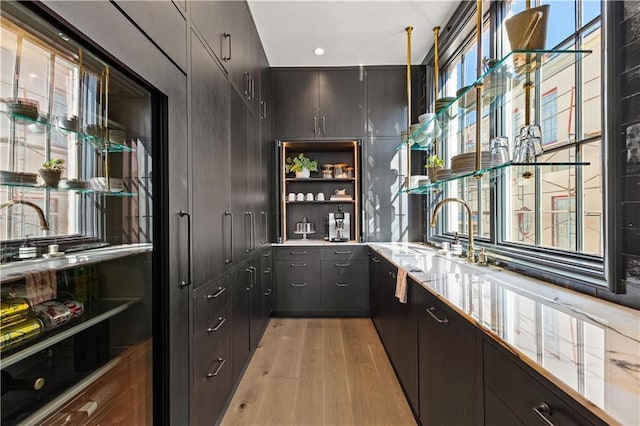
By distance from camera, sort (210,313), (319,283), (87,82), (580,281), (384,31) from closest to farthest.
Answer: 1. (87,82)
2. (580,281)
3. (210,313)
4. (384,31)
5. (319,283)

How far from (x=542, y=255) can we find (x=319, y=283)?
8.40ft

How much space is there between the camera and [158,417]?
1.34 meters

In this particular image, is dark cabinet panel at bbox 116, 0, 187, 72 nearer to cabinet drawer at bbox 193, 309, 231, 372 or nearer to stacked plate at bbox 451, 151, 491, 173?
cabinet drawer at bbox 193, 309, 231, 372

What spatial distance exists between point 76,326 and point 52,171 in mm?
430

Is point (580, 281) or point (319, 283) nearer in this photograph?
point (580, 281)

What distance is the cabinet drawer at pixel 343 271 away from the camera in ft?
13.1

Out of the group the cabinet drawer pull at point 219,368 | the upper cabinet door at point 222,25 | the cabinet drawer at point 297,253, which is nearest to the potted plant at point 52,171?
the upper cabinet door at point 222,25

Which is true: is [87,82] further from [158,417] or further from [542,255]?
[542,255]

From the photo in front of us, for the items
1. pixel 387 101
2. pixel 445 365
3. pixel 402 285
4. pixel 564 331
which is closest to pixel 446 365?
pixel 445 365

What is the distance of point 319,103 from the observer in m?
4.20

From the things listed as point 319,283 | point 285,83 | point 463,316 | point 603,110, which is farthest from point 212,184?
point 285,83

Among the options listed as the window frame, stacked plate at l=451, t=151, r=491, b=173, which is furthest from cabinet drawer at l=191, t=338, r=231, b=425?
stacked plate at l=451, t=151, r=491, b=173

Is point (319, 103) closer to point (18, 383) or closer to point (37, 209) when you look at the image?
point (37, 209)

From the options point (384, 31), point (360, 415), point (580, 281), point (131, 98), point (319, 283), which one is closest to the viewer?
point (131, 98)
